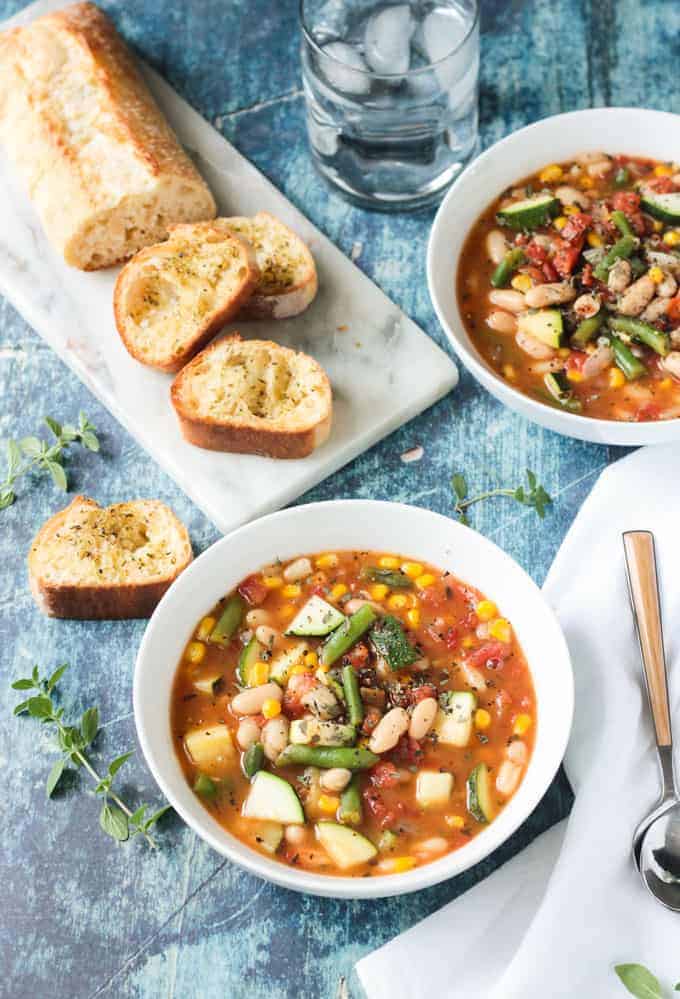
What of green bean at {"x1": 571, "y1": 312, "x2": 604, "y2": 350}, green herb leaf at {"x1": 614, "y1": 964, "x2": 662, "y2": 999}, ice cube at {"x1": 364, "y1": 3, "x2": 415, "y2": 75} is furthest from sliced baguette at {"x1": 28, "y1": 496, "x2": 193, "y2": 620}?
ice cube at {"x1": 364, "y1": 3, "x2": 415, "y2": 75}

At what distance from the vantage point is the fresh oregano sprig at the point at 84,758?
4.06m

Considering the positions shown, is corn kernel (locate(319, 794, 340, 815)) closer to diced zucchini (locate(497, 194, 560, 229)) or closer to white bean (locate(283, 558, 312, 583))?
white bean (locate(283, 558, 312, 583))

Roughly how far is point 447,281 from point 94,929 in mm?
2543

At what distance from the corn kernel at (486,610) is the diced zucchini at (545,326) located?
1.05 metres

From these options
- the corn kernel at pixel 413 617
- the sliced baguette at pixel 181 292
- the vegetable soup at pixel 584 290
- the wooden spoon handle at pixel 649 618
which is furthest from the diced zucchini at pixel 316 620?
the sliced baguette at pixel 181 292

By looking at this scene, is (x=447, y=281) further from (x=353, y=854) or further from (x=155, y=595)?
(x=353, y=854)

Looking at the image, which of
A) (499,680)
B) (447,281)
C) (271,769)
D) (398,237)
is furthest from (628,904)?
(398,237)

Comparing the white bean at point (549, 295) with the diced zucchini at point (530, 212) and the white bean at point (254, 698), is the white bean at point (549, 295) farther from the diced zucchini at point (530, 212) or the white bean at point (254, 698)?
the white bean at point (254, 698)

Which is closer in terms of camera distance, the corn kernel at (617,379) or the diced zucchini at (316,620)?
the diced zucchini at (316,620)

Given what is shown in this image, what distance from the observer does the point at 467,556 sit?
413cm

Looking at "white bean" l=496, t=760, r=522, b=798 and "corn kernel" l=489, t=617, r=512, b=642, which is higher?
"corn kernel" l=489, t=617, r=512, b=642

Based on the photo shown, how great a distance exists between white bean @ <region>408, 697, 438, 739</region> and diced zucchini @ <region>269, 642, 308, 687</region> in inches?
16.2

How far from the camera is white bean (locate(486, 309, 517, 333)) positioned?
469cm

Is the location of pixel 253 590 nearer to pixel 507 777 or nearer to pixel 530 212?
pixel 507 777
